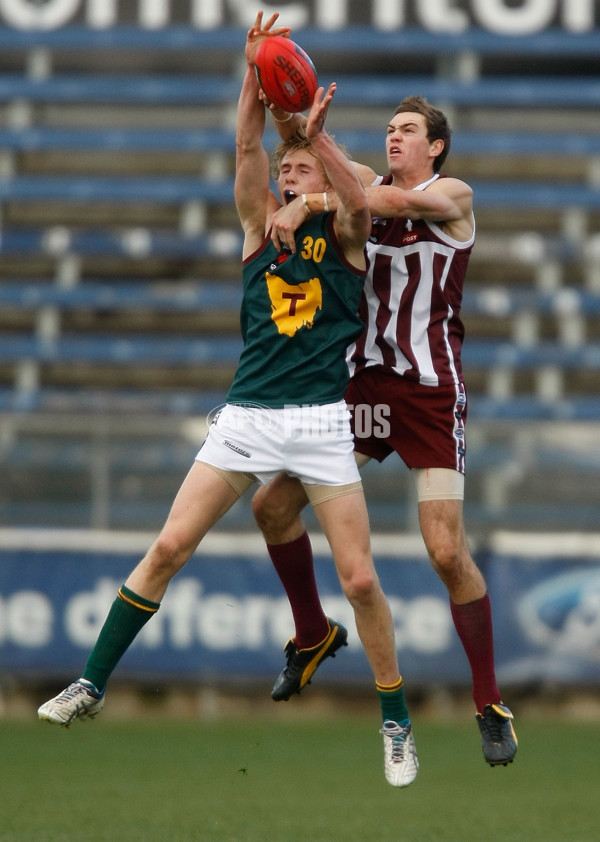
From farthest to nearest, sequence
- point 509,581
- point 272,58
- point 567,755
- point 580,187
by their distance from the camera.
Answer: point 580,187
point 509,581
point 567,755
point 272,58

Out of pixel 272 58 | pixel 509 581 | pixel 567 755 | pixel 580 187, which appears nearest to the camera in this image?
pixel 272 58

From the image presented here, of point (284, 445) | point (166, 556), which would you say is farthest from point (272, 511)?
point (166, 556)

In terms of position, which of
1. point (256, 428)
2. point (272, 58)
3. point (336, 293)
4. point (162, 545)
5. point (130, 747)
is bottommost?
point (130, 747)

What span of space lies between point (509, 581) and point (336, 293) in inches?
194

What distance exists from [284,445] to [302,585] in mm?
773

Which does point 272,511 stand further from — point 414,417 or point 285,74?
point 285,74

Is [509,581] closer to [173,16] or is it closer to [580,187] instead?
[580,187]

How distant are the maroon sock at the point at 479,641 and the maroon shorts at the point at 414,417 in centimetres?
56

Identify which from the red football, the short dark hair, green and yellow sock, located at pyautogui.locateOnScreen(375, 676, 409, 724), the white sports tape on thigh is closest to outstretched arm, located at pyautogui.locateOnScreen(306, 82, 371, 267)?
the red football

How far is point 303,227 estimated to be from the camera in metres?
4.80

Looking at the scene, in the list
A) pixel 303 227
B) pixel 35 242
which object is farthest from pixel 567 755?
pixel 35 242

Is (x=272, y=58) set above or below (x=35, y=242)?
above

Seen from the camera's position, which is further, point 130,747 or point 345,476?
point 130,747

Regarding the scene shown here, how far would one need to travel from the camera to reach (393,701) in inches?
196
